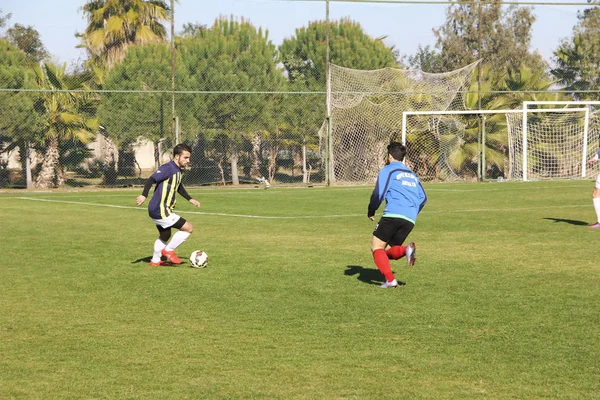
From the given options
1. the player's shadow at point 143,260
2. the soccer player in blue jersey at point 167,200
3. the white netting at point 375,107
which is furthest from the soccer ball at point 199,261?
the white netting at point 375,107

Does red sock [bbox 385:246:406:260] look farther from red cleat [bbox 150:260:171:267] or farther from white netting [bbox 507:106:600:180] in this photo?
white netting [bbox 507:106:600:180]

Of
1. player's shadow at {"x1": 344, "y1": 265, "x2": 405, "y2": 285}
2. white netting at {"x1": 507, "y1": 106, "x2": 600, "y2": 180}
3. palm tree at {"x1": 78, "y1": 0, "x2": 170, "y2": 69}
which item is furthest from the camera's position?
palm tree at {"x1": 78, "y1": 0, "x2": 170, "y2": 69}

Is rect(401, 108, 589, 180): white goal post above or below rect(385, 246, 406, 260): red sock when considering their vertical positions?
above

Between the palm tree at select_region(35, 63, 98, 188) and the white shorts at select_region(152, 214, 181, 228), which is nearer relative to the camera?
the white shorts at select_region(152, 214, 181, 228)

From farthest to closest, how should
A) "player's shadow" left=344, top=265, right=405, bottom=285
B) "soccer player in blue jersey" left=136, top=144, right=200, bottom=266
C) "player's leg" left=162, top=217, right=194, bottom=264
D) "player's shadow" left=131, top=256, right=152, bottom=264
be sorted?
"player's shadow" left=131, top=256, right=152, bottom=264 < "player's leg" left=162, top=217, right=194, bottom=264 < "soccer player in blue jersey" left=136, top=144, right=200, bottom=266 < "player's shadow" left=344, top=265, right=405, bottom=285

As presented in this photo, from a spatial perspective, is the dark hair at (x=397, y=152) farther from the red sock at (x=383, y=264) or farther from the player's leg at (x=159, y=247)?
the player's leg at (x=159, y=247)

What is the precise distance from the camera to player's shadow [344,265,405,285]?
10445 millimetres

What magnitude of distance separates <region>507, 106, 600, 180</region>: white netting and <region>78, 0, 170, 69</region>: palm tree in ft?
60.1

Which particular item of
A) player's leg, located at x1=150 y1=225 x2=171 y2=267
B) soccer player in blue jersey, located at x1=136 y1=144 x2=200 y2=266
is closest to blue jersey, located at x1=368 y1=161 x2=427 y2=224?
soccer player in blue jersey, located at x1=136 y1=144 x2=200 y2=266

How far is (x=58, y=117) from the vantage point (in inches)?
1192

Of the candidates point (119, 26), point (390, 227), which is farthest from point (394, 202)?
point (119, 26)

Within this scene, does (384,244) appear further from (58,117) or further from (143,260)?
(58,117)

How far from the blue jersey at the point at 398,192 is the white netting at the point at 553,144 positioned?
77.7 ft

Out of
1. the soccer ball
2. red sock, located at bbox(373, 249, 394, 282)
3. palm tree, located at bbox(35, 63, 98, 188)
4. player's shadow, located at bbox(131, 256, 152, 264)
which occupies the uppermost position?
palm tree, located at bbox(35, 63, 98, 188)
